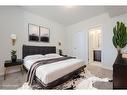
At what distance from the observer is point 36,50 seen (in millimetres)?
1722

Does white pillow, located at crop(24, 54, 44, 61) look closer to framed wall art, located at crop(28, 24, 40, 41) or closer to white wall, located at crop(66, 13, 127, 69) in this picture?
framed wall art, located at crop(28, 24, 40, 41)

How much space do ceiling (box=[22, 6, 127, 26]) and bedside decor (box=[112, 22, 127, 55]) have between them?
8.0 inches

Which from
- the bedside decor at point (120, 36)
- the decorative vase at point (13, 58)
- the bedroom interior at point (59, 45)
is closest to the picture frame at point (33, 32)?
the bedroom interior at point (59, 45)

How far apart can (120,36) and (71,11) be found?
32.1 inches

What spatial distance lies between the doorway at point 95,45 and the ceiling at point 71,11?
0.27 m

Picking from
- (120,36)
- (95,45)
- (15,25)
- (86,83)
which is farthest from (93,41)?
(15,25)

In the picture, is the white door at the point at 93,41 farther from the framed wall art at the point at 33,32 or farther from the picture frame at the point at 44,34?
the framed wall art at the point at 33,32

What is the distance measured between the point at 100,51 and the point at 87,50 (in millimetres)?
221

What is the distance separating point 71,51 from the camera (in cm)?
191

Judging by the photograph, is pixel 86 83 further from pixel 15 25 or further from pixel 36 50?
pixel 15 25

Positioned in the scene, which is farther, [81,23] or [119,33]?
[81,23]

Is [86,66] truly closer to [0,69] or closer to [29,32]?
[29,32]

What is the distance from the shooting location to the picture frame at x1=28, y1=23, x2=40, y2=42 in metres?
1.67
